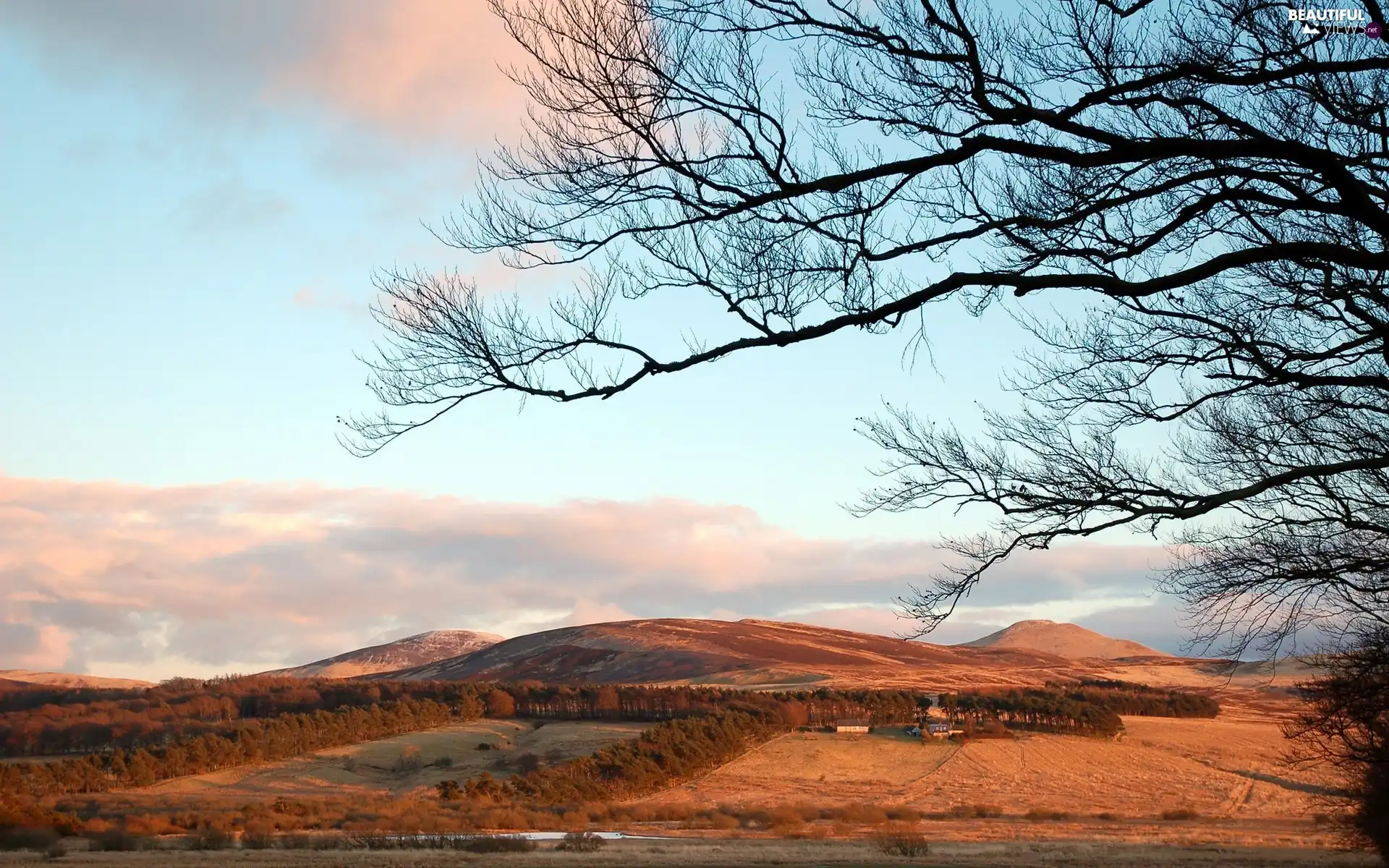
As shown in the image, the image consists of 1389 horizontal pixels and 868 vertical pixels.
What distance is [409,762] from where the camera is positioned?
62.3m

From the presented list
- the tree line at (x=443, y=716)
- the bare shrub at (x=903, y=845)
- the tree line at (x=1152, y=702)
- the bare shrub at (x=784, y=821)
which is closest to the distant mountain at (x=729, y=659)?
the tree line at (x=1152, y=702)

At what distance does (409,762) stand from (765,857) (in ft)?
132

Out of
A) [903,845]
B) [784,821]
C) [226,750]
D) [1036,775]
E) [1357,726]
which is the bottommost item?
[1036,775]

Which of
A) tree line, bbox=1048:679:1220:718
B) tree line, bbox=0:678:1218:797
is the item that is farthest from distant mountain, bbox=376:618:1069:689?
tree line, bbox=0:678:1218:797

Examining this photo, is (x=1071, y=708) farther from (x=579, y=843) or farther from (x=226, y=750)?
(x=579, y=843)

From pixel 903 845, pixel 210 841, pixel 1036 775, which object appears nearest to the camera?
pixel 903 845

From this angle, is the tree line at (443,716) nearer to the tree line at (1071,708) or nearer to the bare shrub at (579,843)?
the tree line at (1071,708)

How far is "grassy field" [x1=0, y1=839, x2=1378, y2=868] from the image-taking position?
76.6 feet

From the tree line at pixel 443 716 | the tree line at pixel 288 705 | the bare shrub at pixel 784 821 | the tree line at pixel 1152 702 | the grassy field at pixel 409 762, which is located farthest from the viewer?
the tree line at pixel 1152 702

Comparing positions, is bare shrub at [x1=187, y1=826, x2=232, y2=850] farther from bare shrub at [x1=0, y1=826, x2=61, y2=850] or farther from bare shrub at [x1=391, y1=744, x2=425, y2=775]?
bare shrub at [x1=391, y1=744, x2=425, y2=775]

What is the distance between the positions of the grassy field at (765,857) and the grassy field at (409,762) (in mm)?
25587

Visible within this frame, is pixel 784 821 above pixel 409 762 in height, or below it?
below

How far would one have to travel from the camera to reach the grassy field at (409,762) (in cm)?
5412

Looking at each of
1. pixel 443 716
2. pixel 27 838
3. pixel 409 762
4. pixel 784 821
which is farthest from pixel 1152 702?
pixel 27 838
